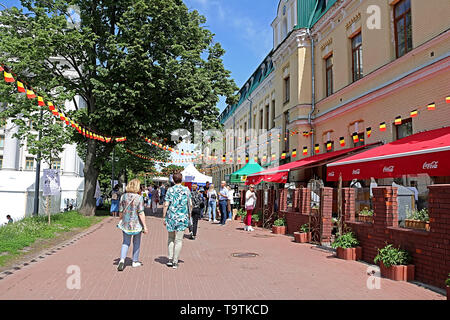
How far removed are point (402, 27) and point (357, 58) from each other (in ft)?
9.74

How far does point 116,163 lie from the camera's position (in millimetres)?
38875

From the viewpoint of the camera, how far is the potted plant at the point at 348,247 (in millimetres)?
7676

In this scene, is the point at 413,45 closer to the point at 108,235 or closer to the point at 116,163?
the point at 108,235

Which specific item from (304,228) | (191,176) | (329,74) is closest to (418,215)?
(304,228)

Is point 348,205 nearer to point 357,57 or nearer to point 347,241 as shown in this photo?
point 347,241

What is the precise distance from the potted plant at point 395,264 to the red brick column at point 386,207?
0.51m

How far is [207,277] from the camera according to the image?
610 cm

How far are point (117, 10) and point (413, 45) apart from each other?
15.1m

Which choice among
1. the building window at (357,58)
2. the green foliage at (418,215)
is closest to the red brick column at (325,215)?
the green foliage at (418,215)

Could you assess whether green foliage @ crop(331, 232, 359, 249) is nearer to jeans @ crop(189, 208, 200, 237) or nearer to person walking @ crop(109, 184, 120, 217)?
jeans @ crop(189, 208, 200, 237)

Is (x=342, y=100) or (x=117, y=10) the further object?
(x=117, y=10)

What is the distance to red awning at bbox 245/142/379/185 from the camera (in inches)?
551

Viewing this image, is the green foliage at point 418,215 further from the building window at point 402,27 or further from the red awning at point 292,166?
the building window at point 402,27
